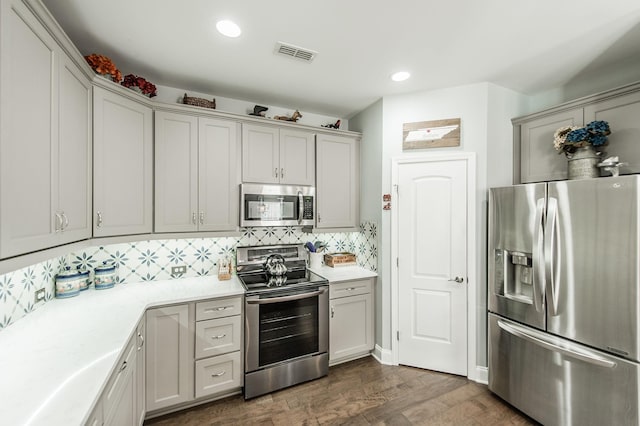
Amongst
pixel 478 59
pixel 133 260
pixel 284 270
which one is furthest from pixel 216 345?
pixel 478 59

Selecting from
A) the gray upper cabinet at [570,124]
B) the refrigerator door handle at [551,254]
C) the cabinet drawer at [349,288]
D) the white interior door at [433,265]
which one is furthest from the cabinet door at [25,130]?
the gray upper cabinet at [570,124]

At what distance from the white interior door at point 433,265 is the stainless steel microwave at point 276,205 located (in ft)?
3.20

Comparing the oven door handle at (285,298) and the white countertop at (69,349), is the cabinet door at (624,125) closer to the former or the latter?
the oven door handle at (285,298)

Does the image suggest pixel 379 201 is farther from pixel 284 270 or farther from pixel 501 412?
pixel 501 412

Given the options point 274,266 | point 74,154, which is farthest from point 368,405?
point 74,154

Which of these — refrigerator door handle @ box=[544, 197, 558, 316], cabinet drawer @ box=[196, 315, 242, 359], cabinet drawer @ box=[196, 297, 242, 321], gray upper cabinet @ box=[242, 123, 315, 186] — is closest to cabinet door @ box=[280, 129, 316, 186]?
gray upper cabinet @ box=[242, 123, 315, 186]

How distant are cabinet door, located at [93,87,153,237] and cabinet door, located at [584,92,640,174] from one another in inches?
143

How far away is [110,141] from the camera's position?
1.93 m

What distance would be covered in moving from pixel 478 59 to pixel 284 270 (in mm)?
2525

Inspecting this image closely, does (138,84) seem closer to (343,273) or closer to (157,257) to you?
(157,257)

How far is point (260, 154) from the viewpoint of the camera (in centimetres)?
267

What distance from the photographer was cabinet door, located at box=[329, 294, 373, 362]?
2.68 meters

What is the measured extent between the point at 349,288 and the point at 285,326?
0.76m

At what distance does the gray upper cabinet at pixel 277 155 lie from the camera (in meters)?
2.63
